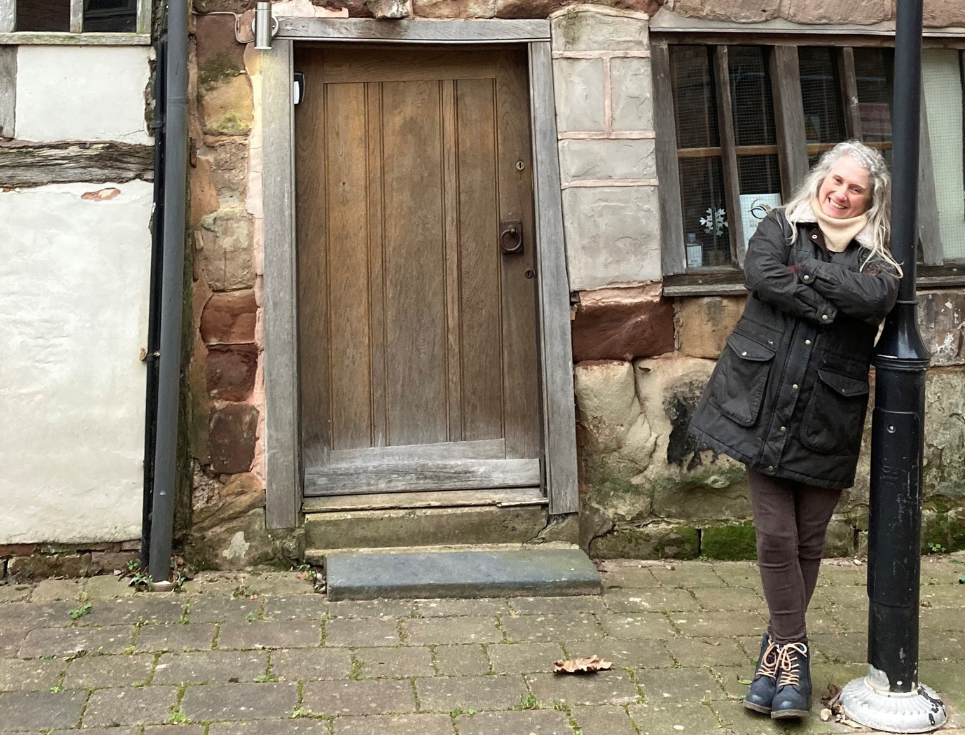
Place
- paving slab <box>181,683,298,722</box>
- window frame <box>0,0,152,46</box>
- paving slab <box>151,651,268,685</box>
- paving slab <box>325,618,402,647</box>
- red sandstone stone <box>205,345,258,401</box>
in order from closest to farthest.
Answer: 1. paving slab <box>181,683,298,722</box>
2. paving slab <box>151,651,268,685</box>
3. paving slab <box>325,618,402,647</box>
4. window frame <box>0,0,152,46</box>
5. red sandstone stone <box>205,345,258,401</box>

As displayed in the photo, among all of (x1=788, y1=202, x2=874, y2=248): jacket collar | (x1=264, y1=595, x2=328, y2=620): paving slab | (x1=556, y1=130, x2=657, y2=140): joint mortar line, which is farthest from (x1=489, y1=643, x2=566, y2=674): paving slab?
(x1=556, y1=130, x2=657, y2=140): joint mortar line

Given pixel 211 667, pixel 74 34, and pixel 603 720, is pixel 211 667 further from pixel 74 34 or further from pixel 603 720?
pixel 74 34

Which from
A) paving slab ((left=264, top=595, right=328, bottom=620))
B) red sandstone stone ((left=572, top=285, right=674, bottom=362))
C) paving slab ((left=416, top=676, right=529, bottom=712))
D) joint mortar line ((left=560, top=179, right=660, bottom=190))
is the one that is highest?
joint mortar line ((left=560, top=179, right=660, bottom=190))

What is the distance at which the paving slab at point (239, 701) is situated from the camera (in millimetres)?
Result: 3518

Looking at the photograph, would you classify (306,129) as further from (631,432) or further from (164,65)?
(631,432)

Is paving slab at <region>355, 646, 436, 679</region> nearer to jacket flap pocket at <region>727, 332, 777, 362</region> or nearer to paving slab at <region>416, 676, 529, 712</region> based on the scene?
paving slab at <region>416, 676, 529, 712</region>

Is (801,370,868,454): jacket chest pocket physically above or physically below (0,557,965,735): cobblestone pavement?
above

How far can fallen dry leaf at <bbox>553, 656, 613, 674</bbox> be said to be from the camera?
387 cm

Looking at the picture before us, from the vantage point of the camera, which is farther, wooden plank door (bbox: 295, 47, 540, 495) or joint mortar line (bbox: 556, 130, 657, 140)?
wooden plank door (bbox: 295, 47, 540, 495)

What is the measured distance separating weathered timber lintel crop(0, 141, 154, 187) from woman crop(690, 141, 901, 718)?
2.65 meters

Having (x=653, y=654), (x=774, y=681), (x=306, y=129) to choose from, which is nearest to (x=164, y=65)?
(x=306, y=129)

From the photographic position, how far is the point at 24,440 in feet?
15.6

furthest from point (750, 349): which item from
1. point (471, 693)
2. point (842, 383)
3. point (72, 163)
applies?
point (72, 163)

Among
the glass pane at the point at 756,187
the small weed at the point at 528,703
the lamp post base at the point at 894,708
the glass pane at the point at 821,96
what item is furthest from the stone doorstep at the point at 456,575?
the glass pane at the point at 821,96
